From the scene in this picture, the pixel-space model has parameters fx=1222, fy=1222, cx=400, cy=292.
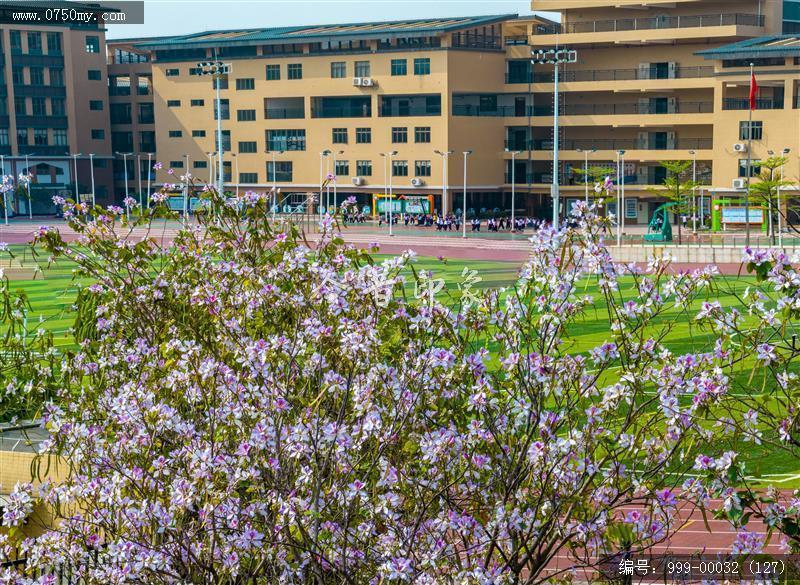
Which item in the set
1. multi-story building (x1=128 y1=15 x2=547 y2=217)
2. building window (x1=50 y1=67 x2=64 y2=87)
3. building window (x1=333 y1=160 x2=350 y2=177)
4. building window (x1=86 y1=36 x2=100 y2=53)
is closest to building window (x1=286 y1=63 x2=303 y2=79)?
multi-story building (x1=128 y1=15 x2=547 y2=217)

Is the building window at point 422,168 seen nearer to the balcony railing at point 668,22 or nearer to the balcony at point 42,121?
the balcony railing at point 668,22

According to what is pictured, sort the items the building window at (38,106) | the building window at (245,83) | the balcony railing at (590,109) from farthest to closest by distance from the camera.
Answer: the building window at (38,106) < the building window at (245,83) < the balcony railing at (590,109)

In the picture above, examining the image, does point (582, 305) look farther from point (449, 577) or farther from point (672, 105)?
point (672, 105)

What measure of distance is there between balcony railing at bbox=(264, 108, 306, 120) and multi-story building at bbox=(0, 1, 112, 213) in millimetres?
17503

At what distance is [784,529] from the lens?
8188mm

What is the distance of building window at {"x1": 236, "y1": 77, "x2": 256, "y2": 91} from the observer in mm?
99188

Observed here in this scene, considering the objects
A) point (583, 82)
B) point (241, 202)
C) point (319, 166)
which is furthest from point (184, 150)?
point (241, 202)

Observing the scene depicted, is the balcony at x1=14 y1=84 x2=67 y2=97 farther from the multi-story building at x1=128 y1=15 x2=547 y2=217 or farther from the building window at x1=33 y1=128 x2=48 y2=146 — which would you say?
the multi-story building at x1=128 y1=15 x2=547 y2=217

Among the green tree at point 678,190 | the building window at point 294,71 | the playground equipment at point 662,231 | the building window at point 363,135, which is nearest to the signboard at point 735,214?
the green tree at point 678,190

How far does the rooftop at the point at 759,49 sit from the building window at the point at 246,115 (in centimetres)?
3659

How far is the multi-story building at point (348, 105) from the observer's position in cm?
9150

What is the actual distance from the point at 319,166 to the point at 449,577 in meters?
90.0

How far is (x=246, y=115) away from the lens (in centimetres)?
9962

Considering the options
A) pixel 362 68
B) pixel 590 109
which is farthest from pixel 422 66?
pixel 590 109
